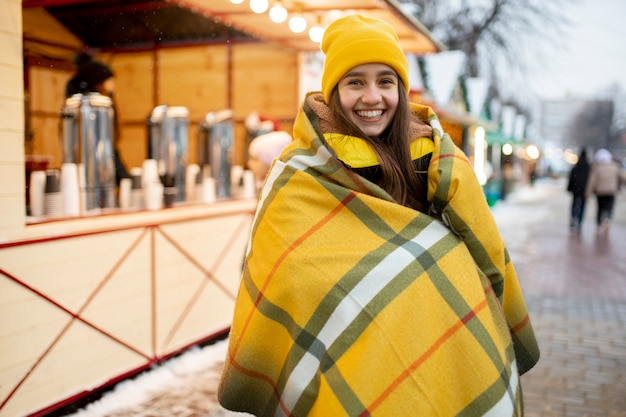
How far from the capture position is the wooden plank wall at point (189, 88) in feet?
25.6

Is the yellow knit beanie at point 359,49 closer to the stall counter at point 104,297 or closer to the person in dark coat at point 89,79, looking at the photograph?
the stall counter at point 104,297

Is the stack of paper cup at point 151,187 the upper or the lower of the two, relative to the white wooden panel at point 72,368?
upper

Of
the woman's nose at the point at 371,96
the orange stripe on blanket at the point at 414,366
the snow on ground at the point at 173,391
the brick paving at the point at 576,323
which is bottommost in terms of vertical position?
the brick paving at the point at 576,323

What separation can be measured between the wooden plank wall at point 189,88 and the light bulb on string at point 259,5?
197 centimetres

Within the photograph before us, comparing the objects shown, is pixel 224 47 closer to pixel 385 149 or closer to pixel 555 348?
pixel 555 348

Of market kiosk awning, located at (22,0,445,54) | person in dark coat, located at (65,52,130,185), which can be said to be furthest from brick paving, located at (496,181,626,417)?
person in dark coat, located at (65,52,130,185)

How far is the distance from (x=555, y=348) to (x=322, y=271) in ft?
15.0

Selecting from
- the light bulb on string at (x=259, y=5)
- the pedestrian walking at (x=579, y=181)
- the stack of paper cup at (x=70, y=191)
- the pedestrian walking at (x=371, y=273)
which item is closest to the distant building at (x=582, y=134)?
the pedestrian walking at (x=579, y=181)

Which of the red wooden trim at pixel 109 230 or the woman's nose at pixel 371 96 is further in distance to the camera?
the red wooden trim at pixel 109 230

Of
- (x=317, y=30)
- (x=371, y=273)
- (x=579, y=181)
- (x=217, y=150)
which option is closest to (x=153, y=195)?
(x=217, y=150)

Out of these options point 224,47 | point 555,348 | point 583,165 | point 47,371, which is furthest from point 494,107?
point 47,371

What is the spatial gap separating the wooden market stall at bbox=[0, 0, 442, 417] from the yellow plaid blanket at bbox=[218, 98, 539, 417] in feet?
6.90

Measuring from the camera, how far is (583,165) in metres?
14.9

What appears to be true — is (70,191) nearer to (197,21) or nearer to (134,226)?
(134,226)
